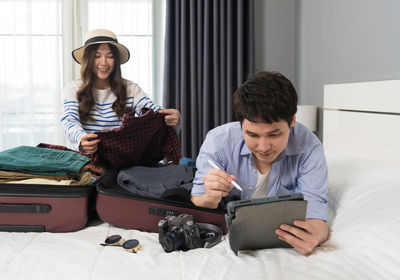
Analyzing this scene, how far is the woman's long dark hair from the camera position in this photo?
6.28ft

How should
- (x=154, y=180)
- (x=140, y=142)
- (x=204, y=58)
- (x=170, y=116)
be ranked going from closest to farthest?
(x=154, y=180)
(x=140, y=142)
(x=170, y=116)
(x=204, y=58)

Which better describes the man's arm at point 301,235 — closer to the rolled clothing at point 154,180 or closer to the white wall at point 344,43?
the rolled clothing at point 154,180

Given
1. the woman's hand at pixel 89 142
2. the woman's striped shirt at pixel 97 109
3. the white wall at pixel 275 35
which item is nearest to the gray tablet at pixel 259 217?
the woman's hand at pixel 89 142

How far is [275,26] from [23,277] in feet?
9.52

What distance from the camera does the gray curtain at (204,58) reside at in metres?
3.07

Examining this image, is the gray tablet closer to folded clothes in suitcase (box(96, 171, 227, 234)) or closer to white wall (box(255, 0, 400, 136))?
folded clothes in suitcase (box(96, 171, 227, 234))

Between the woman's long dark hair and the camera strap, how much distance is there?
950mm

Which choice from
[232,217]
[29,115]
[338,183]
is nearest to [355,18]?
[338,183]

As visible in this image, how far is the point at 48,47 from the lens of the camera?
3123mm

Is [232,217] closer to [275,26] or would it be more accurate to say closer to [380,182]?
[380,182]

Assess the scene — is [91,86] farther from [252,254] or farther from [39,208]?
[252,254]

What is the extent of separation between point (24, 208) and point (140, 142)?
1.80 feet

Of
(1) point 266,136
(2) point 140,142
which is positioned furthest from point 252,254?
(2) point 140,142

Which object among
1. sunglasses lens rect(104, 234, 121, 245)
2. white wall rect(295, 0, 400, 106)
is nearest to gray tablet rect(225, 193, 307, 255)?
sunglasses lens rect(104, 234, 121, 245)
